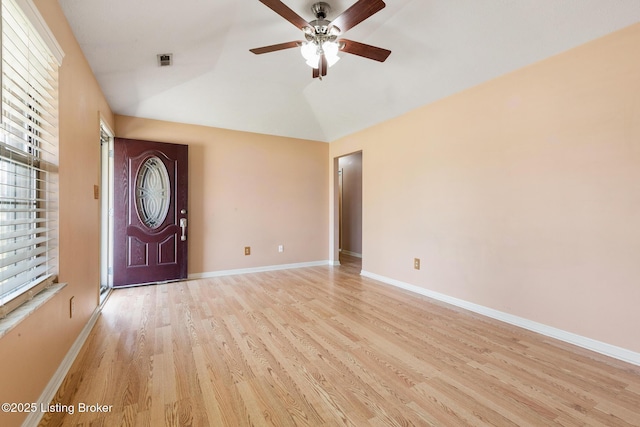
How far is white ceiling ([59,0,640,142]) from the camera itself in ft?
A: 6.73

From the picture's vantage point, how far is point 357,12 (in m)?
1.75

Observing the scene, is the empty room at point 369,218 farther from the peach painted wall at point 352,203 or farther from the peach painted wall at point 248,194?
the peach painted wall at point 352,203

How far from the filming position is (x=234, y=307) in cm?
288

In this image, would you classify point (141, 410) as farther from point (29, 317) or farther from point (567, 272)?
point (567, 272)

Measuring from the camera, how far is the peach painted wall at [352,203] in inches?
235

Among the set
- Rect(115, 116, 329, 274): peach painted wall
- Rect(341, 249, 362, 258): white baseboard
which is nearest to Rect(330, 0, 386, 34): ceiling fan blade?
Rect(115, 116, 329, 274): peach painted wall

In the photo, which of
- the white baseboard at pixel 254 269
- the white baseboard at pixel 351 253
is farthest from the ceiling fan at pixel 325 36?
the white baseboard at pixel 351 253

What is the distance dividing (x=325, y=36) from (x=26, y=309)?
2379mm

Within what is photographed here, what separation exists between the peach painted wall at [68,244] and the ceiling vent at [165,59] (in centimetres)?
59

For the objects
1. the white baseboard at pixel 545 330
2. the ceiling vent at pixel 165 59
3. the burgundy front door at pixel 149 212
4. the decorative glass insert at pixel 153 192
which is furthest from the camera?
the decorative glass insert at pixel 153 192

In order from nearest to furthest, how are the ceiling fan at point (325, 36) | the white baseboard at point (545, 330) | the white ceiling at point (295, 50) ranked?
1. the ceiling fan at point (325, 36)
2. the white baseboard at point (545, 330)
3. the white ceiling at point (295, 50)

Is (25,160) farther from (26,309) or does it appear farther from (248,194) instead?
(248,194)

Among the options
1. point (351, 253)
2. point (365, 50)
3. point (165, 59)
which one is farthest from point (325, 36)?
point (351, 253)

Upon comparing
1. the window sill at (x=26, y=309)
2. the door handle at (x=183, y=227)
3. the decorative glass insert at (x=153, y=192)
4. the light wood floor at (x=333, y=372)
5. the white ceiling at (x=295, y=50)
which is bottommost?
the light wood floor at (x=333, y=372)
